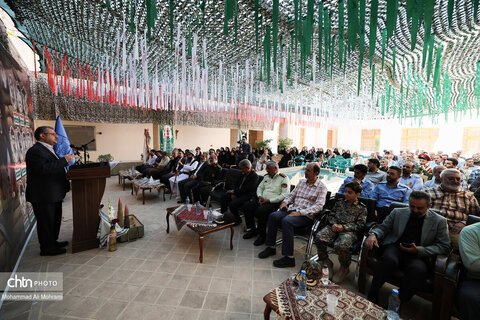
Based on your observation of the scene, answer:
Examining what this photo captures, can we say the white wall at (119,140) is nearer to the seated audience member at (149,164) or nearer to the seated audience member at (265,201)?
the seated audience member at (149,164)

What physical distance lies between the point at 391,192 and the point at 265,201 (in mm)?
2136

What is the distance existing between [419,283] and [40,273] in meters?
4.47

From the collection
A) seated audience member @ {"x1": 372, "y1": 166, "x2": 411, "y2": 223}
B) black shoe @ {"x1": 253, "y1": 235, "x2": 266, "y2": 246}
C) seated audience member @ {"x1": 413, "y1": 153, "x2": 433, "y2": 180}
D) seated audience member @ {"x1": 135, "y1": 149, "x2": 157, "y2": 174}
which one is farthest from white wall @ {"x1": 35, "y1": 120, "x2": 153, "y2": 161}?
seated audience member @ {"x1": 413, "y1": 153, "x2": 433, "y2": 180}

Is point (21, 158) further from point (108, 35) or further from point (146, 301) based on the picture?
point (146, 301)

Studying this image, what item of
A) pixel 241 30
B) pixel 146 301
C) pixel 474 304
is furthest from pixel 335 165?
pixel 146 301

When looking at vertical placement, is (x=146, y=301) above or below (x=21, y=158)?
below

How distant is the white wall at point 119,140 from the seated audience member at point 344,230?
11.6 meters

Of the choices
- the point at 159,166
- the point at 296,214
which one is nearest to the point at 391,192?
the point at 296,214

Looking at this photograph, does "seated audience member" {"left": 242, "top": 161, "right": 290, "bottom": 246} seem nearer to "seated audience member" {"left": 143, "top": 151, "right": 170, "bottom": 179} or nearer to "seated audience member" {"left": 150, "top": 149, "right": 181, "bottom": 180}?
"seated audience member" {"left": 150, "top": 149, "right": 181, "bottom": 180}

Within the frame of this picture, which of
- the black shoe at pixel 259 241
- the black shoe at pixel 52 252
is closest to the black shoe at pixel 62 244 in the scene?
the black shoe at pixel 52 252

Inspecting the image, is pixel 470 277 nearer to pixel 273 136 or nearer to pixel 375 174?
pixel 375 174

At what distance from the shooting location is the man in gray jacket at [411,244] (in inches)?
81.0

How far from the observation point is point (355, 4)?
1.59 m

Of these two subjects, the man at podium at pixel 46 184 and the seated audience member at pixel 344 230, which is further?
the man at podium at pixel 46 184
